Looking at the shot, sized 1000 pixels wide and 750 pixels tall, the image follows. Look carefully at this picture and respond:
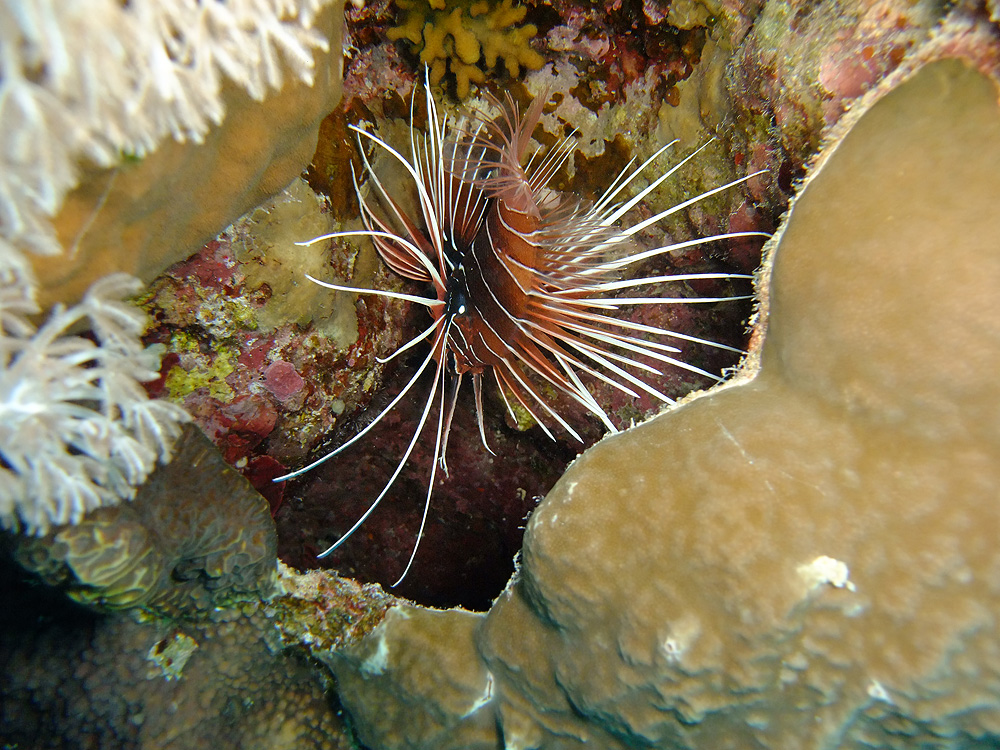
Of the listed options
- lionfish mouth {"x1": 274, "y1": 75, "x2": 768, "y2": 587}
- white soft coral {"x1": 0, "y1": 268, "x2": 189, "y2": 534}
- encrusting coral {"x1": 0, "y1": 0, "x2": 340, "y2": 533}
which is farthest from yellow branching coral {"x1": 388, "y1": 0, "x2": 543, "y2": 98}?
white soft coral {"x1": 0, "y1": 268, "x2": 189, "y2": 534}

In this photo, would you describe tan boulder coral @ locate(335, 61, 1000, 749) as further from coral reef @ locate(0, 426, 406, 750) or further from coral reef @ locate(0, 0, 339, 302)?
coral reef @ locate(0, 0, 339, 302)

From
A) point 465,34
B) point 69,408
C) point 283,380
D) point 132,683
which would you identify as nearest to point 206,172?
point 69,408

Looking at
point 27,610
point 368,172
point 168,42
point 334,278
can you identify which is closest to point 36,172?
point 168,42

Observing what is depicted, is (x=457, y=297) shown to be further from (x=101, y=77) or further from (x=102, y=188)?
(x=101, y=77)

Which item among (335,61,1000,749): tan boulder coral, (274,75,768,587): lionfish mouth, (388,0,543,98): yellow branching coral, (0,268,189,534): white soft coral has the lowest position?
(335,61,1000,749): tan boulder coral

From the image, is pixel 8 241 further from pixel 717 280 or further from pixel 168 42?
pixel 717 280

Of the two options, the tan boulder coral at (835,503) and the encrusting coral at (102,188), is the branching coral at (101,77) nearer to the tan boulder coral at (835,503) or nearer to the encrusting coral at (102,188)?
the encrusting coral at (102,188)
